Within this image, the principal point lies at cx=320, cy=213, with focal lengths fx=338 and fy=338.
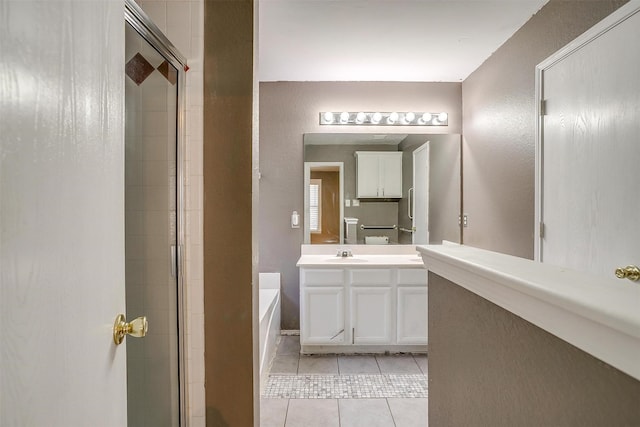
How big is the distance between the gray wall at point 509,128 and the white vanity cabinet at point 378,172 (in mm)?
621

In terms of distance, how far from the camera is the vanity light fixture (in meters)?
3.12

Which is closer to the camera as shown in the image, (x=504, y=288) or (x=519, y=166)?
(x=504, y=288)

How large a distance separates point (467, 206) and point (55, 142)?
3.06 m

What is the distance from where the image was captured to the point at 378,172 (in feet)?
10.4

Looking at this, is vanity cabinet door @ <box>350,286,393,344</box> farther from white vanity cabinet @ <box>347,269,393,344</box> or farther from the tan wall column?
the tan wall column

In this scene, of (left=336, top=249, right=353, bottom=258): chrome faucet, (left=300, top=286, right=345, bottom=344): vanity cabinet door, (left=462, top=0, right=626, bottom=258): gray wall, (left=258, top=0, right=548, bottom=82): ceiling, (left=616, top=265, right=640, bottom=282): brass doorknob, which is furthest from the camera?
(left=336, top=249, right=353, bottom=258): chrome faucet

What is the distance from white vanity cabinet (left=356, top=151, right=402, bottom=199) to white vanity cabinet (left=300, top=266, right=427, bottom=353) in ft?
2.64

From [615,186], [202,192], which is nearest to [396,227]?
[615,186]

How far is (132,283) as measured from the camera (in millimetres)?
1240

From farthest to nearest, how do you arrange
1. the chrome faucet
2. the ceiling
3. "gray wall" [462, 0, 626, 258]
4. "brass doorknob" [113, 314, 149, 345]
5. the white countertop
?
the chrome faucet
the ceiling
"gray wall" [462, 0, 626, 258]
"brass doorknob" [113, 314, 149, 345]
the white countertop

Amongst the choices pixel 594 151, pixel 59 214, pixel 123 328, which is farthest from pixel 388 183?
pixel 59 214

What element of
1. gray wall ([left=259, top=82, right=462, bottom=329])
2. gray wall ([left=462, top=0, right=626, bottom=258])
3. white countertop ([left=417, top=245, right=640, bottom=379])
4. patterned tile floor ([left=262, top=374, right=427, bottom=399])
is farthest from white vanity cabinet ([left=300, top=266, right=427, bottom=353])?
white countertop ([left=417, top=245, right=640, bottom=379])

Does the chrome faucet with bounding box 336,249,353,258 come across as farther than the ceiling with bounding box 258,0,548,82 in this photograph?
Yes

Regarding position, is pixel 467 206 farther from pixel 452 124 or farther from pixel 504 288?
pixel 504 288
